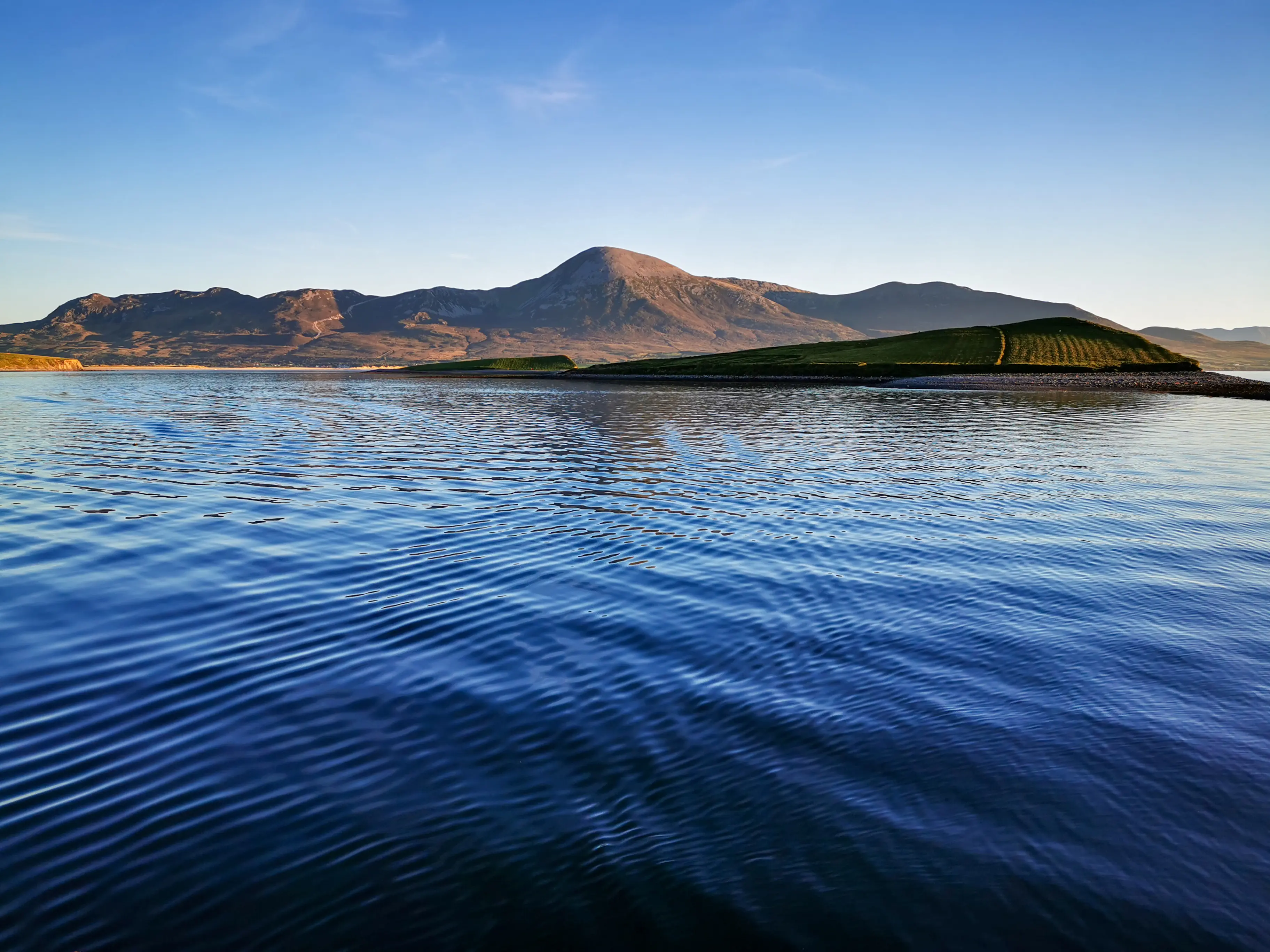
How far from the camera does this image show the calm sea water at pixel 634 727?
653 cm

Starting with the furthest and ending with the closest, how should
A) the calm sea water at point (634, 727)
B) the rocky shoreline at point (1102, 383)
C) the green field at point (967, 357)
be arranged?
the green field at point (967, 357) → the rocky shoreline at point (1102, 383) → the calm sea water at point (634, 727)

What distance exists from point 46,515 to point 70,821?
2121 centimetres

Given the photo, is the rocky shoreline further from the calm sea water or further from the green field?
the calm sea water

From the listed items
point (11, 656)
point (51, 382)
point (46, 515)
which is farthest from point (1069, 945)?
point (51, 382)

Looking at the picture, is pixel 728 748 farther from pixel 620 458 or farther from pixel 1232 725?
pixel 620 458

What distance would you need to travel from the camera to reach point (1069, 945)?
6.17 metres

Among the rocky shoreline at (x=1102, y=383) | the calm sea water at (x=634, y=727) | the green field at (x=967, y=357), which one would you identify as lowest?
the calm sea water at (x=634, y=727)

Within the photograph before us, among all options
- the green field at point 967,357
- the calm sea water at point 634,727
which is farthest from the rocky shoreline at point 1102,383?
the calm sea water at point 634,727

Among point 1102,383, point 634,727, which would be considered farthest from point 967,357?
point 634,727

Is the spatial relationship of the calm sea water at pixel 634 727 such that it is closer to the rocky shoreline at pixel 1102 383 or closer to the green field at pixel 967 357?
the rocky shoreline at pixel 1102 383

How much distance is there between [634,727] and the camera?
988 cm

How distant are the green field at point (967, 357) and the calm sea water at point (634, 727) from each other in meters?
136

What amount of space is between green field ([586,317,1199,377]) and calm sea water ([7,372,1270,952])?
135977mm

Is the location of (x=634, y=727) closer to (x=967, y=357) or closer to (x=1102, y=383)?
(x=1102, y=383)
